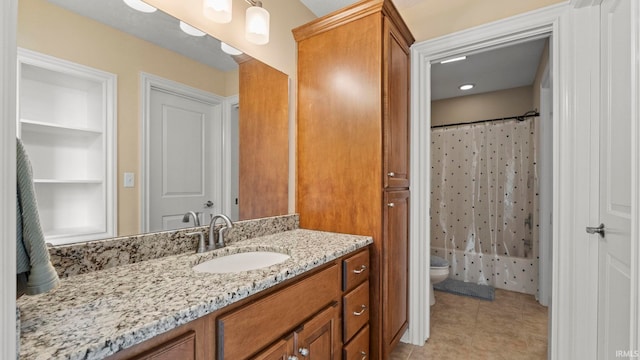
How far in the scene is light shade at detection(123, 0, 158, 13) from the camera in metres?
1.10

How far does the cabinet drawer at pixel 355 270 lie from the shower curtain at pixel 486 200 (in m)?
2.33

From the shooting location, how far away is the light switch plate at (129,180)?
1.08 meters

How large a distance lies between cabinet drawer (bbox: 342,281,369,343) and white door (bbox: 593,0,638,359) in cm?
101

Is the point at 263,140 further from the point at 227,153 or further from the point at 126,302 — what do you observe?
the point at 126,302

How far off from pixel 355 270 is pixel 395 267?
0.45 metres

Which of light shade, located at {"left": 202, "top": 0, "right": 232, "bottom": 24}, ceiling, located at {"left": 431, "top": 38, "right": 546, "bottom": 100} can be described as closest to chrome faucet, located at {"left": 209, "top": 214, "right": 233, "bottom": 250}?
light shade, located at {"left": 202, "top": 0, "right": 232, "bottom": 24}

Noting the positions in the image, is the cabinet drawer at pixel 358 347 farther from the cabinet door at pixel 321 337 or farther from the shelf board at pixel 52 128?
the shelf board at pixel 52 128

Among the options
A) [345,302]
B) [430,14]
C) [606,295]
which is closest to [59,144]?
[345,302]

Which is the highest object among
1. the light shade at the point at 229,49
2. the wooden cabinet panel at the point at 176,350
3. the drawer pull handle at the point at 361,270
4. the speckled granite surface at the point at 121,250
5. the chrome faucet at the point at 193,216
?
the light shade at the point at 229,49

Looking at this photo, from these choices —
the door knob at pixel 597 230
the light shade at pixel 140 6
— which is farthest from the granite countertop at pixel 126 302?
the door knob at pixel 597 230

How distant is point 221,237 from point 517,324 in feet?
8.00

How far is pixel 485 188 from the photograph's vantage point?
3240 millimetres

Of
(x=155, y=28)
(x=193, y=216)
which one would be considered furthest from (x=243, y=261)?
(x=155, y=28)

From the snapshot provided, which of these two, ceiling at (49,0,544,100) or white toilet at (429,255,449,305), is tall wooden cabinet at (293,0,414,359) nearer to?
ceiling at (49,0,544,100)
